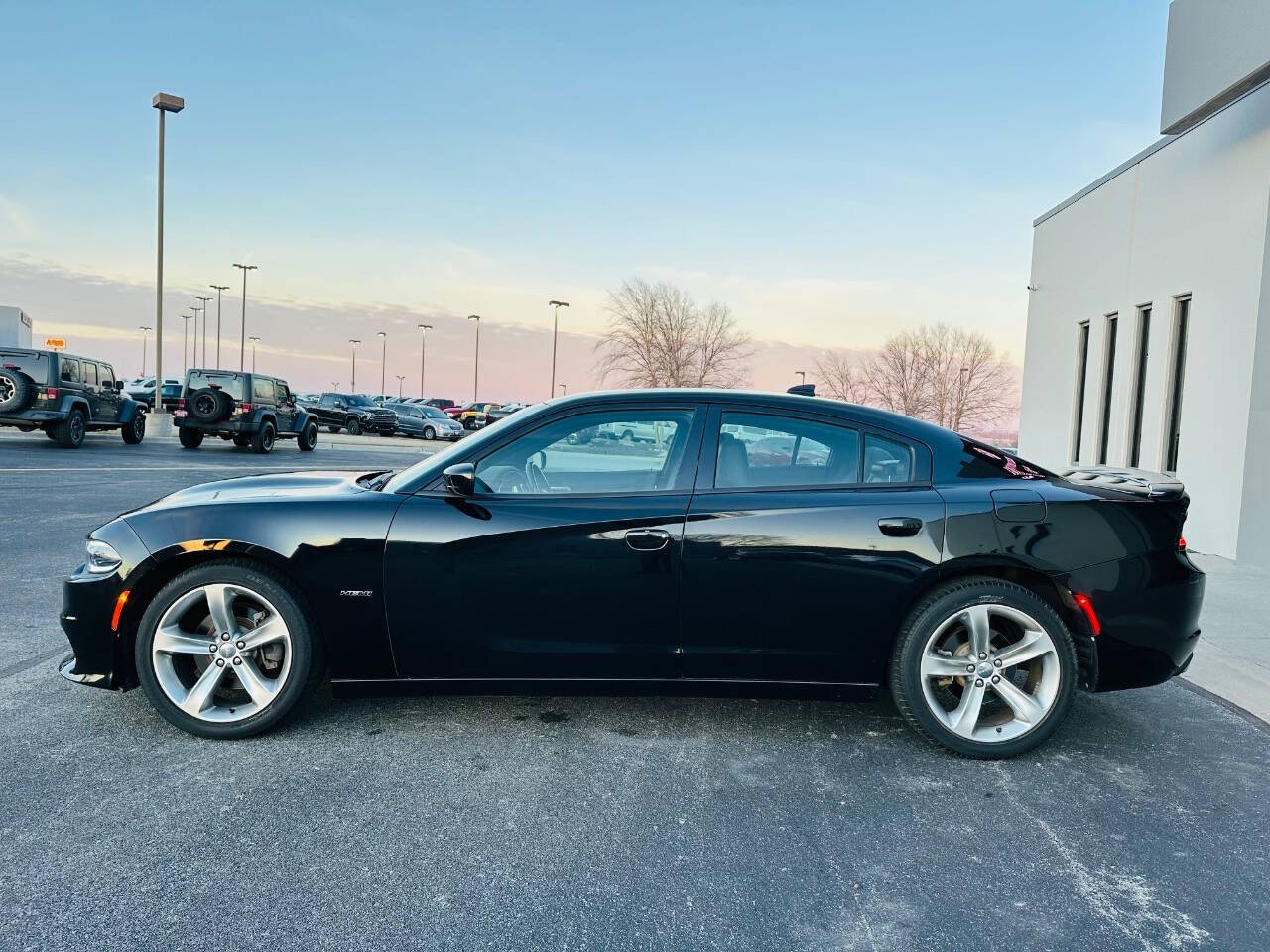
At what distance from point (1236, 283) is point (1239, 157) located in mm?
1442

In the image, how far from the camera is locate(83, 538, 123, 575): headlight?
148 inches

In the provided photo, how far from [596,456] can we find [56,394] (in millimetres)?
19757

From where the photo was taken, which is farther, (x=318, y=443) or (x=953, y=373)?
(x=953, y=373)

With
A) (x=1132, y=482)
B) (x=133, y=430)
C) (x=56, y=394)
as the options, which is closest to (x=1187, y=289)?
(x=1132, y=482)

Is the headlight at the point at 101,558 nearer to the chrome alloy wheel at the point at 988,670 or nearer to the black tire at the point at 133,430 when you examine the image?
the chrome alloy wheel at the point at 988,670

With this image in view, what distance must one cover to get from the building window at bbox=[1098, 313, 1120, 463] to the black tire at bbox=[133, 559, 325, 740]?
1411 centimetres

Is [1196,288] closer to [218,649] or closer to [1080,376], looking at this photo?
[1080,376]

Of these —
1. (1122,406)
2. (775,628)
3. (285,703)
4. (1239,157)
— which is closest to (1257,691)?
(775,628)

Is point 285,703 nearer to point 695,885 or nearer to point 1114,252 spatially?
point 695,885

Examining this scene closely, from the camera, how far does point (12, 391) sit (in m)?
18.7

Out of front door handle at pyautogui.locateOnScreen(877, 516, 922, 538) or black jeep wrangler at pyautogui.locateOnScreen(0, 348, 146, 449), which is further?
black jeep wrangler at pyautogui.locateOnScreen(0, 348, 146, 449)

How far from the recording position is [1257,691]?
16.3ft

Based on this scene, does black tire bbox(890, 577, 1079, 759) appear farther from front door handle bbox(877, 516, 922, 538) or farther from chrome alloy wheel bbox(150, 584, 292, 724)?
chrome alloy wheel bbox(150, 584, 292, 724)

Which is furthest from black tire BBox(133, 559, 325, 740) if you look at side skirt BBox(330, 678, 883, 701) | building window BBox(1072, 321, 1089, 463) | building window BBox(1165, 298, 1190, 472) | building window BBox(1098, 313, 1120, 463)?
building window BBox(1072, 321, 1089, 463)
